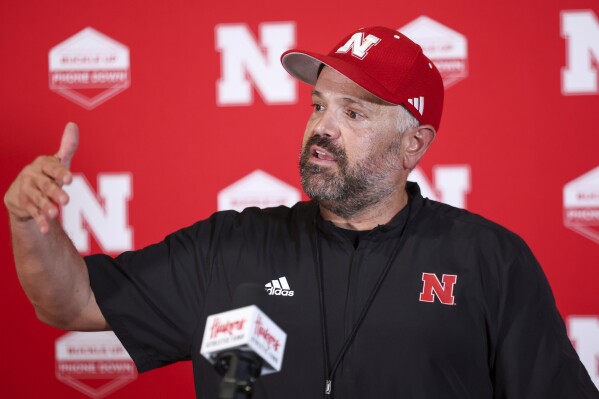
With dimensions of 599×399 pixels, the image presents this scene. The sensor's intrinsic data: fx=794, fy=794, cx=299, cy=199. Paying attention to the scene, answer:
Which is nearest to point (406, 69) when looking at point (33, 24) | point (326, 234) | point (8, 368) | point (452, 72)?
point (326, 234)

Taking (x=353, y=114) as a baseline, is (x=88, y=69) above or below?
above

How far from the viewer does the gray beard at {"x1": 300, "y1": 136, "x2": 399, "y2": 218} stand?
1390 millimetres

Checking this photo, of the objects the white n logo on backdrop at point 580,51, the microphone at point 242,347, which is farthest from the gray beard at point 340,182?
the white n logo on backdrop at point 580,51

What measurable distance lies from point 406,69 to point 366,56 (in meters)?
0.08

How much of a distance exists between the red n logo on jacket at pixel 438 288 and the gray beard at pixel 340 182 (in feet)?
0.59

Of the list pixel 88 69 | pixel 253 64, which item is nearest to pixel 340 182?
pixel 253 64

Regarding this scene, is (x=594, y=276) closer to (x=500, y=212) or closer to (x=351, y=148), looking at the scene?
(x=500, y=212)

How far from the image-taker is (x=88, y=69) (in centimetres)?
209

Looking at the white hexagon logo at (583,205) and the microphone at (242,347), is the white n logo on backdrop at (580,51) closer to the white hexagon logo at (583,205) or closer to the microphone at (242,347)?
the white hexagon logo at (583,205)

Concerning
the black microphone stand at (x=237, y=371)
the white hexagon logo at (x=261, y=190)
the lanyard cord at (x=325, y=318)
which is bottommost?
the lanyard cord at (x=325, y=318)

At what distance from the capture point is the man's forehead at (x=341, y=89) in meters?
1.42

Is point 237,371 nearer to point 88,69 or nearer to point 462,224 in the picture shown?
point 462,224

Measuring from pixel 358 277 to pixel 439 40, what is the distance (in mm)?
864

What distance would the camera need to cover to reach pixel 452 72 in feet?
6.57
